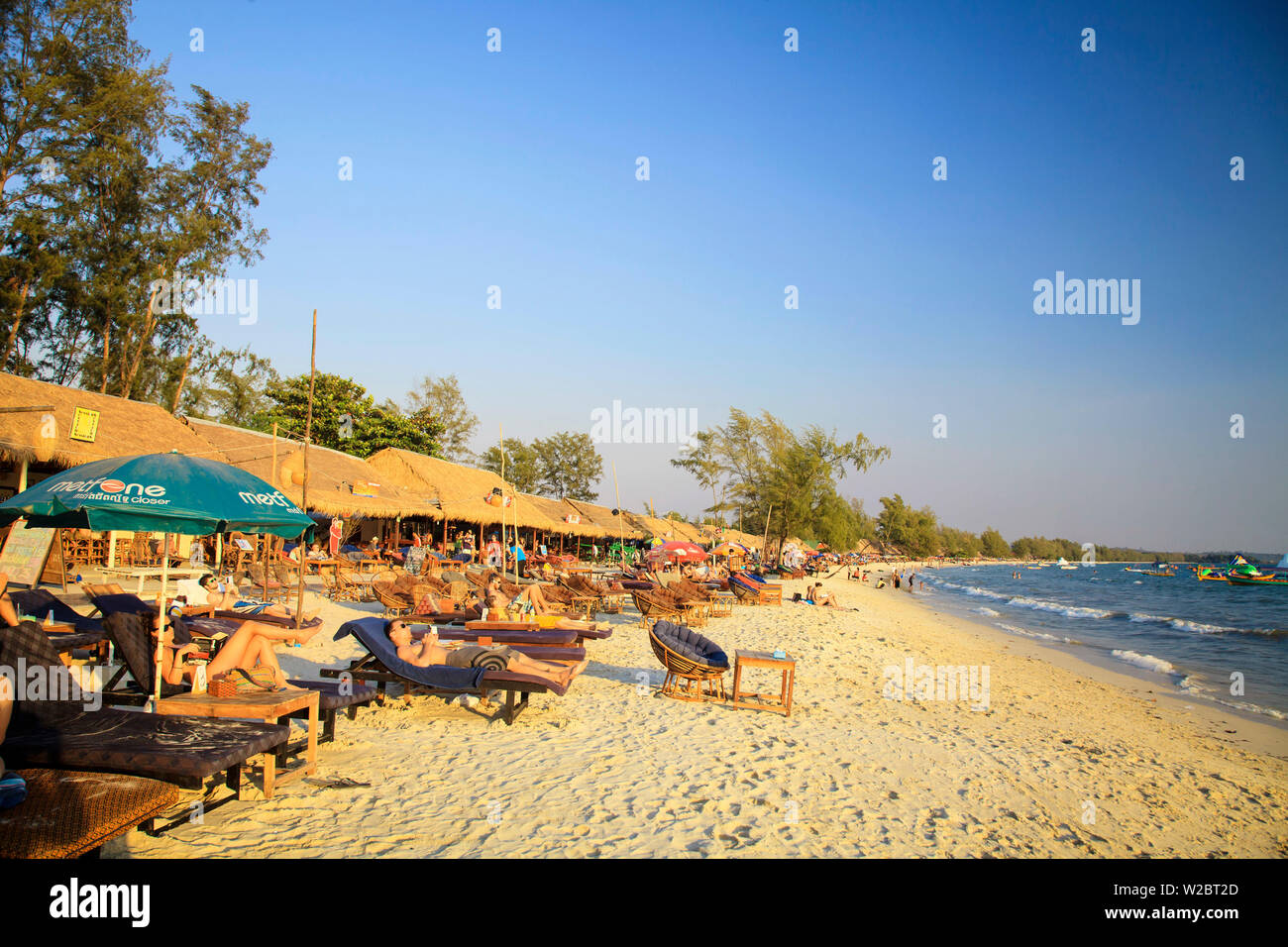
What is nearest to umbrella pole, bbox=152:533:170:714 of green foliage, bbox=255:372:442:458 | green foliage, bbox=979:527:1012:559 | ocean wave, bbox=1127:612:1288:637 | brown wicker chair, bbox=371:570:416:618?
brown wicker chair, bbox=371:570:416:618

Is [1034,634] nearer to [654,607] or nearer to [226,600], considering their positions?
[654,607]

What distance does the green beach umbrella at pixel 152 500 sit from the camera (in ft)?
13.7

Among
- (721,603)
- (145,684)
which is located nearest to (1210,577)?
(721,603)

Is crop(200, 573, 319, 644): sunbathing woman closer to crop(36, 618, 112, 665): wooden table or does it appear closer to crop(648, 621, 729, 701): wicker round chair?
crop(36, 618, 112, 665): wooden table

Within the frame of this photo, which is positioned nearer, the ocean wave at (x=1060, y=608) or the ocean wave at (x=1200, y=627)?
the ocean wave at (x=1200, y=627)

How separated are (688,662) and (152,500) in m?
5.18

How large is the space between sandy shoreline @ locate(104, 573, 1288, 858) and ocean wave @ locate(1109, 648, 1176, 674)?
6858 millimetres

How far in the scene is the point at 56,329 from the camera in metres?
22.0

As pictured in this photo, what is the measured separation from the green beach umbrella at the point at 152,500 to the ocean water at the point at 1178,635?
14.4 metres

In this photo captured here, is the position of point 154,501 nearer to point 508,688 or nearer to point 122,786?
point 122,786

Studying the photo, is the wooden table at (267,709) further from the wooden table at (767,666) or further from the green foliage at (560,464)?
the green foliage at (560,464)

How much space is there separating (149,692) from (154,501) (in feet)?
5.87

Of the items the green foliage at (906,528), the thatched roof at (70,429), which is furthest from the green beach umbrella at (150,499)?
the green foliage at (906,528)

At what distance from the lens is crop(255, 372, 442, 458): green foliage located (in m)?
29.7
